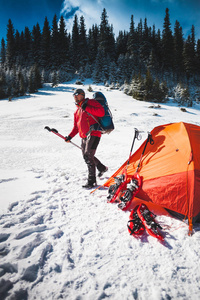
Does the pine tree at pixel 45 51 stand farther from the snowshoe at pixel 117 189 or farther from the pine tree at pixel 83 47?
the snowshoe at pixel 117 189

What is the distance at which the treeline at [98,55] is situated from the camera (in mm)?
38156

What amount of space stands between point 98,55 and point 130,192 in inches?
1890

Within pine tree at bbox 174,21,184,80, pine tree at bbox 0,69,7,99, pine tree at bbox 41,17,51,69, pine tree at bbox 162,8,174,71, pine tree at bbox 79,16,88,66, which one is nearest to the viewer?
pine tree at bbox 0,69,7,99

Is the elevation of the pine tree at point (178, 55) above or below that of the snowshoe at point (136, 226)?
above

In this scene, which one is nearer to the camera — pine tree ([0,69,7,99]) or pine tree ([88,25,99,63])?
pine tree ([0,69,7,99])

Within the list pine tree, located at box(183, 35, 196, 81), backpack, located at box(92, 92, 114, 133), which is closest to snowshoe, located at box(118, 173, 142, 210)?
backpack, located at box(92, 92, 114, 133)

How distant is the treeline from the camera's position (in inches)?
1502

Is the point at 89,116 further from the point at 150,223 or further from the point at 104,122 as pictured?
the point at 150,223

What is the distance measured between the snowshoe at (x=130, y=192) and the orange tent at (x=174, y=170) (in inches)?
3.8

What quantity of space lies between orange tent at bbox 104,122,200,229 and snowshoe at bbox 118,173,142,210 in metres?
0.10

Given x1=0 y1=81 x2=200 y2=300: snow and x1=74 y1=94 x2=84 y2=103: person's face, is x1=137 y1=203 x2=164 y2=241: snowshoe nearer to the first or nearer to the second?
x1=0 y1=81 x2=200 y2=300: snow

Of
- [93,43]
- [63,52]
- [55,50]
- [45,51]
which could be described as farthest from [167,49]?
[45,51]

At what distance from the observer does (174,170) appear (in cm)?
259

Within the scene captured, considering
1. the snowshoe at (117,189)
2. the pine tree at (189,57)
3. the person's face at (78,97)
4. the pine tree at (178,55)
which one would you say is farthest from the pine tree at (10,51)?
the snowshoe at (117,189)
